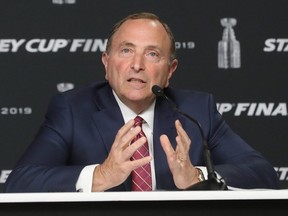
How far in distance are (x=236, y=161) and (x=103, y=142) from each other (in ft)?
1.83

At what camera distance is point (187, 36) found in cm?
420

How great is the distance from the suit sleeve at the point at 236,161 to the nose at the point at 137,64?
0.40 meters

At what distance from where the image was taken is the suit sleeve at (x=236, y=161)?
9.20ft

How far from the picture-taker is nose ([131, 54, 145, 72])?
2904 mm

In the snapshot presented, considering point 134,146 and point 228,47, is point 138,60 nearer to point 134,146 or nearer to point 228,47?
point 134,146

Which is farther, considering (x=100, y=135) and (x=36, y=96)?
(x=36, y=96)

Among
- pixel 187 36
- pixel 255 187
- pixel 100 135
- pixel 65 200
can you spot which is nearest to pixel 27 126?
pixel 187 36

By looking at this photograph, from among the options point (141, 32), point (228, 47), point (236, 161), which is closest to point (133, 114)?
point (141, 32)

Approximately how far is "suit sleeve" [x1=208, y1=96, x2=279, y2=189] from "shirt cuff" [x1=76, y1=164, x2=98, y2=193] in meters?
0.49

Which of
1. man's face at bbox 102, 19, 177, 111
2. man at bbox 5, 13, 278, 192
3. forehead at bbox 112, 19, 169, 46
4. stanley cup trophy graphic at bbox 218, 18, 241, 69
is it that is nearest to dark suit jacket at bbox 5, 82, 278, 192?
man at bbox 5, 13, 278, 192

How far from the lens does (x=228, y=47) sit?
13.7 ft

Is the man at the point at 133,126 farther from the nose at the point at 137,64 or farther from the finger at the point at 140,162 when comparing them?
the finger at the point at 140,162

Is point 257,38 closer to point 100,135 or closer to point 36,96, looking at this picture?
point 36,96

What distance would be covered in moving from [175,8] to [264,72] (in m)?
0.63
